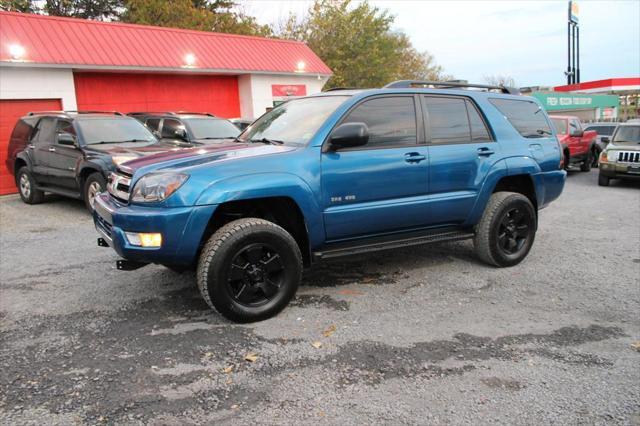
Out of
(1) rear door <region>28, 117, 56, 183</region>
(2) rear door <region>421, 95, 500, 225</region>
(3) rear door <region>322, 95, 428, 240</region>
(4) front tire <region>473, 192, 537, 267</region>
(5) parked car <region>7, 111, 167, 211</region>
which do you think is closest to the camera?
(3) rear door <region>322, 95, 428, 240</region>

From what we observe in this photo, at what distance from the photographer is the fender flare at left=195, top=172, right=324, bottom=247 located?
12.7 feet

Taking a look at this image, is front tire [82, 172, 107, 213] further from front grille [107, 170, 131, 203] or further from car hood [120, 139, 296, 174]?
car hood [120, 139, 296, 174]

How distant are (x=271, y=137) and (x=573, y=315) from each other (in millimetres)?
3081

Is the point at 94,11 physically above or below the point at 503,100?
above

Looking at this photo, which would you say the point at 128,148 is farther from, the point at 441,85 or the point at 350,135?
the point at 350,135

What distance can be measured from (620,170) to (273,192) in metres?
11.0

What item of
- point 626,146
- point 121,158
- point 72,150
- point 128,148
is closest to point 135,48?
point 72,150

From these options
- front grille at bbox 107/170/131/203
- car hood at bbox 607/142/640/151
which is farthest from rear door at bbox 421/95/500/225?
car hood at bbox 607/142/640/151

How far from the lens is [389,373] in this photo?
3.34 meters

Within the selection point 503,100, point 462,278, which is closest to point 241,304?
point 462,278

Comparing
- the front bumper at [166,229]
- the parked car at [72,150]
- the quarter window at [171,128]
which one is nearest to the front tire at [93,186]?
the parked car at [72,150]

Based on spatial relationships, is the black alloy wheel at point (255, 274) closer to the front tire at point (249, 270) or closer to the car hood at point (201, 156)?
the front tire at point (249, 270)

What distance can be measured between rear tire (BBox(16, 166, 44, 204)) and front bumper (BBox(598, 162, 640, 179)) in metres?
12.7

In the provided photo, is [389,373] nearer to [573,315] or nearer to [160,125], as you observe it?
[573,315]
